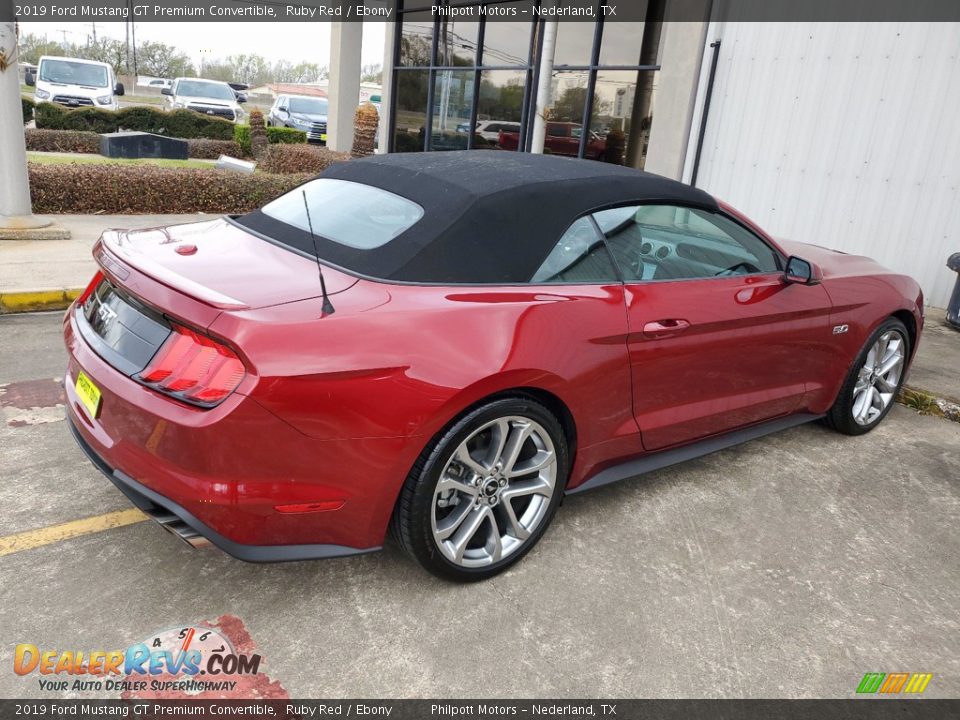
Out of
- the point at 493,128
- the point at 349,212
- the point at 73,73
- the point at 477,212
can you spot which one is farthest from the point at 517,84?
the point at 73,73

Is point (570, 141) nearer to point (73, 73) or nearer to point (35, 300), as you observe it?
point (35, 300)

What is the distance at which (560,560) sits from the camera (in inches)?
126

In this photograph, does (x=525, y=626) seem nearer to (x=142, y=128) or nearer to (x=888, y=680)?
(x=888, y=680)

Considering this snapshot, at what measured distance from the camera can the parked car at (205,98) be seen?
24531 mm

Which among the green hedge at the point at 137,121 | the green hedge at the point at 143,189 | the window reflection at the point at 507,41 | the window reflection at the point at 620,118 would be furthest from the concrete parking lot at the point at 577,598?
the green hedge at the point at 137,121

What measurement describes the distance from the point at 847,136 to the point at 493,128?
24.1ft

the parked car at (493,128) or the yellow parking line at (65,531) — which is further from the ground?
the parked car at (493,128)

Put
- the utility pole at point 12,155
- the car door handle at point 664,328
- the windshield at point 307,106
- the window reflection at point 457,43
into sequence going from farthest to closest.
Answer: the windshield at point 307,106 → the window reflection at point 457,43 → the utility pole at point 12,155 → the car door handle at point 664,328

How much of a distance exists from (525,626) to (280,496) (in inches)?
39.4

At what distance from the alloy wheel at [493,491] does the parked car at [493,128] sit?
38.1 ft

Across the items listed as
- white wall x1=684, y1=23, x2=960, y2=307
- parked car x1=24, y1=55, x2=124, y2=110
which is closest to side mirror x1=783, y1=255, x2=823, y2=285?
white wall x1=684, y1=23, x2=960, y2=307

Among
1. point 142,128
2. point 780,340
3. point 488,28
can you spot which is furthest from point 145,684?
point 142,128

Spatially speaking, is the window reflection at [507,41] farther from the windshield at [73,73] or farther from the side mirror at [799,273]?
the windshield at [73,73]

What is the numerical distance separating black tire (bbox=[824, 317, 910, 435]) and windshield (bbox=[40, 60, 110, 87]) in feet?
72.0
